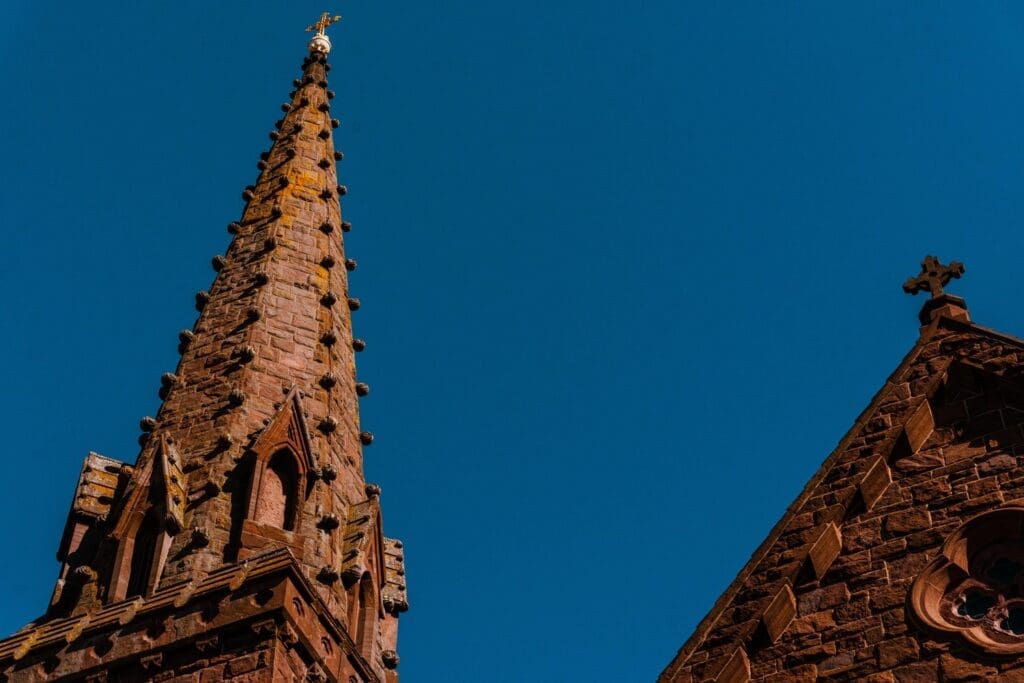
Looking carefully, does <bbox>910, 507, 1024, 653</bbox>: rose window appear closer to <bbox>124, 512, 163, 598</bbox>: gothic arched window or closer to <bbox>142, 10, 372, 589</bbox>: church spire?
<bbox>142, 10, 372, 589</bbox>: church spire

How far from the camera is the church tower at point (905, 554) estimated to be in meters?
14.5

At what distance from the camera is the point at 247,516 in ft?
69.7

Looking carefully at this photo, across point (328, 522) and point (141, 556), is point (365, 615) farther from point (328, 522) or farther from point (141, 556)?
point (141, 556)

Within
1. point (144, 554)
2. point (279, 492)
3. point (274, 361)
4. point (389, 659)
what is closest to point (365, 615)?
point (389, 659)

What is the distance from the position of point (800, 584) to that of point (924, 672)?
1.43 meters

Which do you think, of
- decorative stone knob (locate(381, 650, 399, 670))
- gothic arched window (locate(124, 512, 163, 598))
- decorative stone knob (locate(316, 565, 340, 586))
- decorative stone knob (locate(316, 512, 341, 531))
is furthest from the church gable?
gothic arched window (locate(124, 512, 163, 598))

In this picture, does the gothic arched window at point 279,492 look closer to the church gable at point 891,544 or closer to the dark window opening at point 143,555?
the dark window opening at point 143,555

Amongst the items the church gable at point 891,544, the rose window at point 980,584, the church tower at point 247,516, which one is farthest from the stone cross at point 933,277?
the church tower at point 247,516

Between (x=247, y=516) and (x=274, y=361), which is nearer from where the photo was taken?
(x=247, y=516)

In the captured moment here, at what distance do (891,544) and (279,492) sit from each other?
28.3 ft

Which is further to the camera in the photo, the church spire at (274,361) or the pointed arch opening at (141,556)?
the church spire at (274,361)

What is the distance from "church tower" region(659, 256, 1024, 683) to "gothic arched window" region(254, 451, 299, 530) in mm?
7136

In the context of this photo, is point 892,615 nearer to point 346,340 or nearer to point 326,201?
point 346,340

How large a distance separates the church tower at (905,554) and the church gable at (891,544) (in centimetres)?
1
